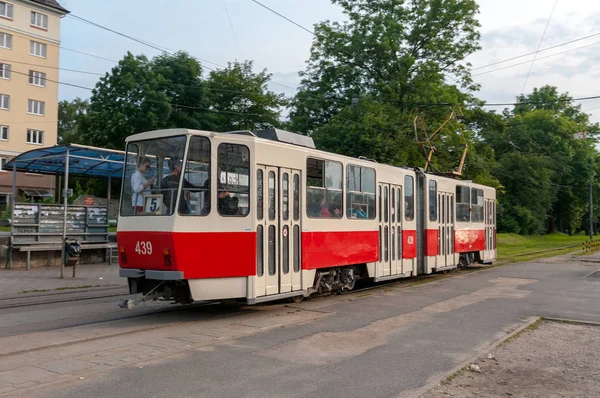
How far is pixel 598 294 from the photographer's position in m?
13.7

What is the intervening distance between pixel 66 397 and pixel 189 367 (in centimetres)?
152

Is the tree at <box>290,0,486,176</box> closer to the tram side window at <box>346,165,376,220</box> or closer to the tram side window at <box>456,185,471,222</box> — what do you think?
the tram side window at <box>456,185,471,222</box>

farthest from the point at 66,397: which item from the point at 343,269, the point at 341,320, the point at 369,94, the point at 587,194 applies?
the point at 587,194

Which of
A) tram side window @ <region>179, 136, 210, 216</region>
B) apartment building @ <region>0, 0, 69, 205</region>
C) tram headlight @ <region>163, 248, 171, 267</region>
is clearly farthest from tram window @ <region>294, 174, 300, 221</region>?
apartment building @ <region>0, 0, 69, 205</region>

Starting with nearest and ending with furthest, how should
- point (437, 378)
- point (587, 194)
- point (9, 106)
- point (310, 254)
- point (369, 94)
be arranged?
point (437, 378) < point (310, 254) < point (369, 94) < point (9, 106) < point (587, 194)

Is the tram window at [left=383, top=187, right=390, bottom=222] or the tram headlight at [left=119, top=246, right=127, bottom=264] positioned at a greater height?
the tram window at [left=383, top=187, right=390, bottom=222]

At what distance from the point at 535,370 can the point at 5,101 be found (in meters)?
48.0

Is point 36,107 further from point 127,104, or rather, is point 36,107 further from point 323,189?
point 323,189

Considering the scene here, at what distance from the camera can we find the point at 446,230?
17.9 meters

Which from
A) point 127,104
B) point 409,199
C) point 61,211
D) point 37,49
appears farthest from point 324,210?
point 37,49

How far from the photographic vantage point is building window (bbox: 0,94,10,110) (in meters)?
44.8

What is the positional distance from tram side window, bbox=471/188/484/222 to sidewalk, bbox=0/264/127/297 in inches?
484

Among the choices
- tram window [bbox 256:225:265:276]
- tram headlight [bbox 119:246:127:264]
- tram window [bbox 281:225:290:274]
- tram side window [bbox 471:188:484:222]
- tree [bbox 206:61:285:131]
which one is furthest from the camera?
tree [bbox 206:61:285:131]

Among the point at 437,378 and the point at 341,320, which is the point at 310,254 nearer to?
the point at 341,320
